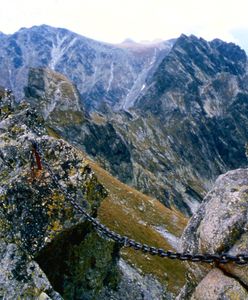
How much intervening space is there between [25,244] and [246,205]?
8.76 m

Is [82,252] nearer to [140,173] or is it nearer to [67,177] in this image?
[67,177]

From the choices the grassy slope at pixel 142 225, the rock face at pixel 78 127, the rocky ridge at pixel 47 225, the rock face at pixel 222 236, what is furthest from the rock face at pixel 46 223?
the rock face at pixel 78 127

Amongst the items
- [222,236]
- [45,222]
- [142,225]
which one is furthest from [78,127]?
[222,236]

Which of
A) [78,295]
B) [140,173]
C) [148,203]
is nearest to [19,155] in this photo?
[78,295]

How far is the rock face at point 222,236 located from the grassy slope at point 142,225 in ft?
120

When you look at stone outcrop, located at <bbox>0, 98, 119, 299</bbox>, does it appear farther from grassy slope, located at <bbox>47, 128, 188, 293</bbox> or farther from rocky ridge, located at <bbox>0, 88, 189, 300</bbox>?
grassy slope, located at <bbox>47, 128, 188, 293</bbox>

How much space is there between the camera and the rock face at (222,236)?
489 inches

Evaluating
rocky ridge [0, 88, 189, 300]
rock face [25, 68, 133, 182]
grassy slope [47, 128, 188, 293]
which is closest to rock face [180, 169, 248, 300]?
rocky ridge [0, 88, 189, 300]

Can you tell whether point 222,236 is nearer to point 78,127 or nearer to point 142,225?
point 142,225

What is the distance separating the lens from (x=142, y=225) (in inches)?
2788

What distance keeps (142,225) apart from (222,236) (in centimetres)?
5842

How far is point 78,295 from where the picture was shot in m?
21.1

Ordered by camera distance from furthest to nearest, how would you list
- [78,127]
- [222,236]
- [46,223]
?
[78,127], [46,223], [222,236]

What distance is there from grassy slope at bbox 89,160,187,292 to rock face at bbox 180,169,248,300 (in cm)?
3654
